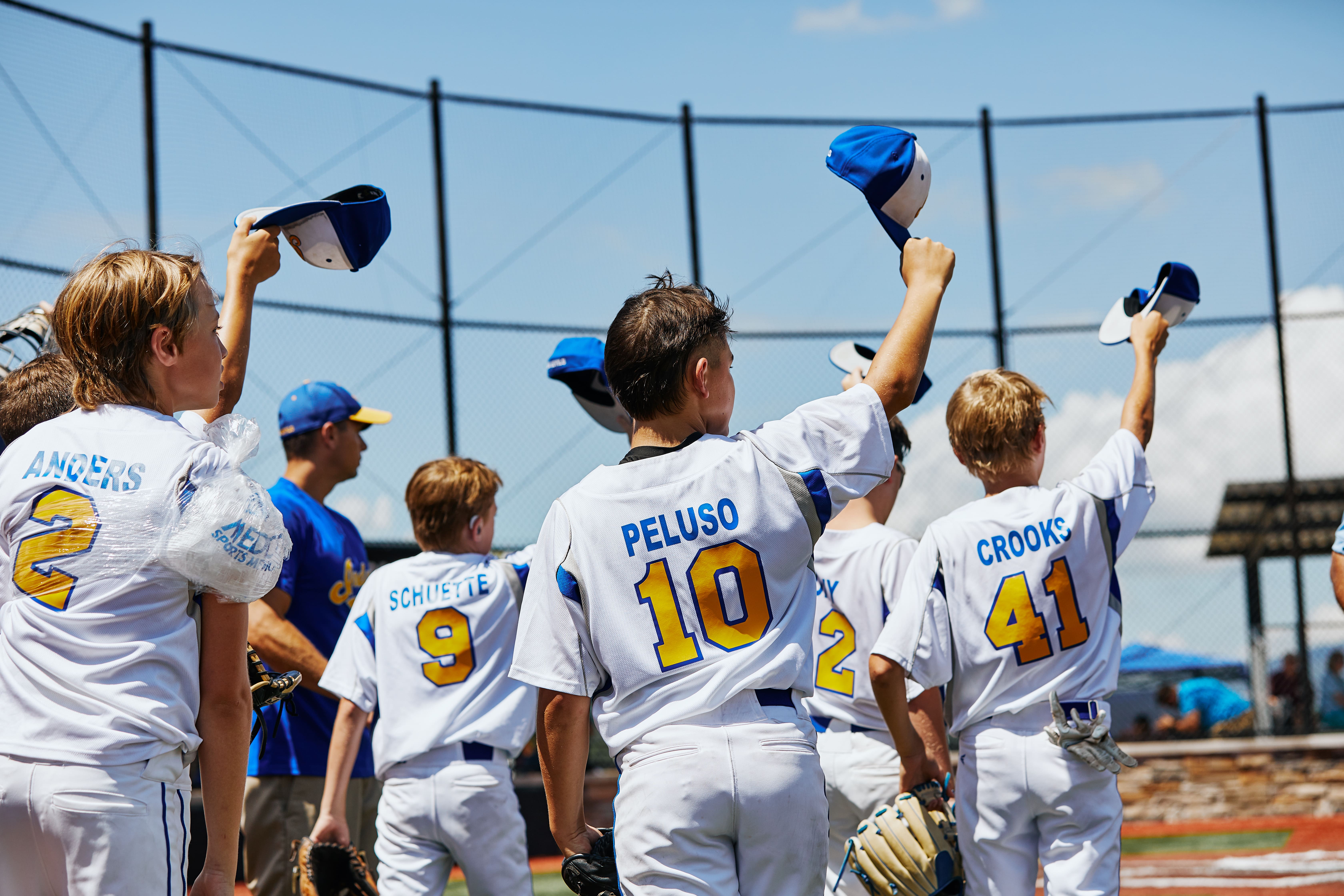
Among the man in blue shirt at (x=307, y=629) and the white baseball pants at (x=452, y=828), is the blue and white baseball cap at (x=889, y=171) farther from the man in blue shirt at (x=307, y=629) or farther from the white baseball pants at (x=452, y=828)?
the man in blue shirt at (x=307, y=629)

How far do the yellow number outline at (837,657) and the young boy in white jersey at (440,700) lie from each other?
100 cm

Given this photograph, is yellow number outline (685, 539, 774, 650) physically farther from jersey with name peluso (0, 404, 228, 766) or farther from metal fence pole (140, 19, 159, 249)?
metal fence pole (140, 19, 159, 249)

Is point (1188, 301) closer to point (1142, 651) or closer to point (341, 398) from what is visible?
point (341, 398)

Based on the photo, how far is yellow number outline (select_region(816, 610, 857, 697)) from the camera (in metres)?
3.99

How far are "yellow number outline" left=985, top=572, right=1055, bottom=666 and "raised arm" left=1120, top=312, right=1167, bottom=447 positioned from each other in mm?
600

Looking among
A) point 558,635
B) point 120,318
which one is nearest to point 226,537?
point 120,318

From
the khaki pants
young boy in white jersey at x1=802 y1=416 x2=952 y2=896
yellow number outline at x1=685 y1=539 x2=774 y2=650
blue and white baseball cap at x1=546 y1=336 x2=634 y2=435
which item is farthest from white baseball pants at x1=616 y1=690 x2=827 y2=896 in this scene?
the khaki pants

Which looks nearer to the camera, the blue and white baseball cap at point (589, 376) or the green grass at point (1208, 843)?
the blue and white baseball cap at point (589, 376)

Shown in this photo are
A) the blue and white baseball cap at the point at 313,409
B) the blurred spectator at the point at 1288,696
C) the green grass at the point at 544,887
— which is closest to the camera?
the blue and white baseball cap at the point at 313,409

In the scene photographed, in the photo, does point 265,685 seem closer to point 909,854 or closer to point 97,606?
point 97,606

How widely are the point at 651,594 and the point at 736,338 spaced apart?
0.59 metres

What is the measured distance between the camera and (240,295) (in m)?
2.51

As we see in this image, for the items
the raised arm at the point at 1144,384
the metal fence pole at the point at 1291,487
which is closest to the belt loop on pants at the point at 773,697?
the raised arm at the point at 1144,384

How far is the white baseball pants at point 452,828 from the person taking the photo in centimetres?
368
